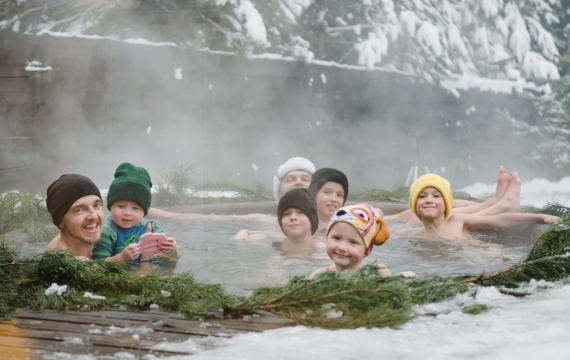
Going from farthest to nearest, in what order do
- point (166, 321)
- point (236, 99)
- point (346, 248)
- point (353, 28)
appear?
point (353, 28)
point (236, 99)
point (346, 248)
point (166, 321)

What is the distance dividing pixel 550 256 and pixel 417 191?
2.19m

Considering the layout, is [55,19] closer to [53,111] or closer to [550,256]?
[53,111]

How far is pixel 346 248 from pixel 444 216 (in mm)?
2270

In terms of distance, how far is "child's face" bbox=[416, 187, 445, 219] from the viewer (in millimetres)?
5691

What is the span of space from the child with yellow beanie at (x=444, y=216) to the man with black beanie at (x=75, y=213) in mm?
2557

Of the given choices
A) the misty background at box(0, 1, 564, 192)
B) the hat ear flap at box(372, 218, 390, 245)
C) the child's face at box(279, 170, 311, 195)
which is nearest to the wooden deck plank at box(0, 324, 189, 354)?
the hat ear flap at box(372, 218, 390, 245)

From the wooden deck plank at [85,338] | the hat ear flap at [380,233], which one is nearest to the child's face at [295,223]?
the hat ear flap at [380,233]

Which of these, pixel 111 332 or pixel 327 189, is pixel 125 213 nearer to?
pixel 327 189

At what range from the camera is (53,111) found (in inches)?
346

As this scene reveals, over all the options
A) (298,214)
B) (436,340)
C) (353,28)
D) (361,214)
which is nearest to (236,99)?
(353,28)

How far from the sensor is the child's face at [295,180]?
6180 mm

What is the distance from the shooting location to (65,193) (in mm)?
4035

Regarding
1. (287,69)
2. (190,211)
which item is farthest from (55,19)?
(190,211)

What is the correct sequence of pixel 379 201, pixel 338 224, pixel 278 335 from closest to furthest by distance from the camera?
pixel 278 335
pixel 338 224
pixel 379 201
